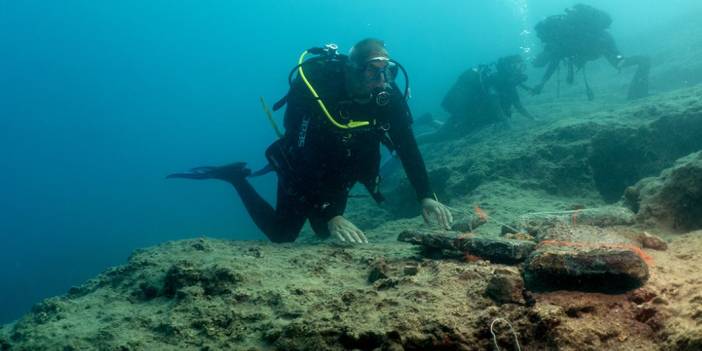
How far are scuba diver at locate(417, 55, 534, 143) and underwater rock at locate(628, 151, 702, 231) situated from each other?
6715 mm

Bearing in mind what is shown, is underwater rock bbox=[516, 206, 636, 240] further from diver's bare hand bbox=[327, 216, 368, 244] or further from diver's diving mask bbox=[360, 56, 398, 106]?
diver's diving mask bbox=[360, 56, 398, 106]

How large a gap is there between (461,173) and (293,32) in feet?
461

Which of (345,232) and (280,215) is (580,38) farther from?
(345,232)

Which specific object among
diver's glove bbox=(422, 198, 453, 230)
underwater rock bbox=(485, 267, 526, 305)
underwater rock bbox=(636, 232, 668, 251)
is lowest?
diver's glove bbox=(422, 198, 453, 230)

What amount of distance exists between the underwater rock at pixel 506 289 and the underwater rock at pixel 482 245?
427 millimetres

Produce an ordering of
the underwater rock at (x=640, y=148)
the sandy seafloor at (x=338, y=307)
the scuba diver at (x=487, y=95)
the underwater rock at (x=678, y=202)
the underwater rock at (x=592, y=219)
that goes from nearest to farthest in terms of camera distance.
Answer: the sandy seafloor at (x=338, y=307), the underwater rock at (x=678, y=202), the underwater rock at (x=592, y=219), the underwater rock at (x=640, y=148), the scuba diver at (x=487, y=95)

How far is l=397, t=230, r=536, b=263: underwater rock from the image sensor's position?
7.55 ft

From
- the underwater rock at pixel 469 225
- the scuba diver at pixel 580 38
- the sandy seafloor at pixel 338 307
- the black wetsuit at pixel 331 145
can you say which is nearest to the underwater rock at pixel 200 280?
the sandy seafloor at pixel 338 307

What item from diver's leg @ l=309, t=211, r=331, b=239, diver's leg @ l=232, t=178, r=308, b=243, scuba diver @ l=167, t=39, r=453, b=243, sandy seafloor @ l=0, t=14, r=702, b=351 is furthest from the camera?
diver's leg @ l=232, t=178, r=308, b=243

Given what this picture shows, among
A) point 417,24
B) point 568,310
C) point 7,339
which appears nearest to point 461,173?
point 568,310

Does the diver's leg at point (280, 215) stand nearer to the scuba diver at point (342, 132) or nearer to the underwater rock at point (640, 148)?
the scuba diver at point (342, 132)

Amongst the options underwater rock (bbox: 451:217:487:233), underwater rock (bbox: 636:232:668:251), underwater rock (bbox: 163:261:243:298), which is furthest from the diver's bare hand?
underwater rock (bbox: 636:232:668:251)

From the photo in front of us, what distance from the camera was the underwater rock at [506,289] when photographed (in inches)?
71.5

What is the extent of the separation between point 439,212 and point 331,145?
1.53 m
